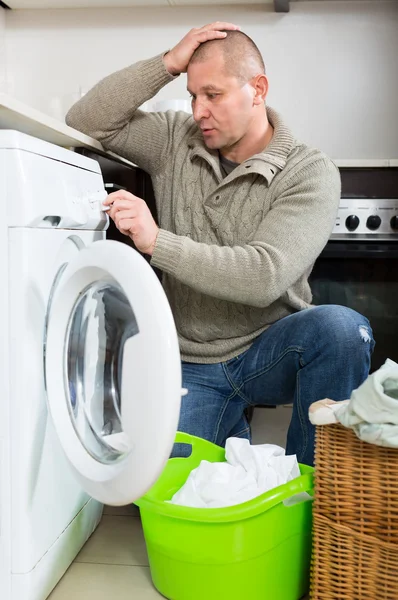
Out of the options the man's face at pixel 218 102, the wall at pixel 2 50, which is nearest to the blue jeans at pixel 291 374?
the man's face at pixel 218 102

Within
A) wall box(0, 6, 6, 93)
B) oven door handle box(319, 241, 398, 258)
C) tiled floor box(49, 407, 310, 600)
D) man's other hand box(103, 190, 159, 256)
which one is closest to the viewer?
tiled floor box(49, 407, 310, 600)

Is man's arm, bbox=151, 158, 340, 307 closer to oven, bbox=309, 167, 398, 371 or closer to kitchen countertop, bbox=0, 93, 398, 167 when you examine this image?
kitchen countertop, bbox=0, 93, 398, 167

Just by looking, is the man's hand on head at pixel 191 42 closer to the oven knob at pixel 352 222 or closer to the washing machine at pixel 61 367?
the washing machine at pixel 61 367

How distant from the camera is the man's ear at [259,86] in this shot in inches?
70.9

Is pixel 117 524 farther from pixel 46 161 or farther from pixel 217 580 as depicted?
pixel 46 161

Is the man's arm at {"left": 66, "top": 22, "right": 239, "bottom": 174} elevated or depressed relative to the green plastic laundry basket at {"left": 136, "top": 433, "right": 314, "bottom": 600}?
elevated

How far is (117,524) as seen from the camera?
1.68 metres

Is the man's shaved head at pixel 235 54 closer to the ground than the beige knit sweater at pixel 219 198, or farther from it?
farther from it

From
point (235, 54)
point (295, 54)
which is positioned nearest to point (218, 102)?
point (235, 54)

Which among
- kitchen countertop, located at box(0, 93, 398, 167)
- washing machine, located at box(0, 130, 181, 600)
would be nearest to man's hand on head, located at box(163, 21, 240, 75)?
kitchen countertop, located at box(0, 93, 398, 167)

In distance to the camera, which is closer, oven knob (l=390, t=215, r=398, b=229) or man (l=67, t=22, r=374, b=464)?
man (l=67, t=22, r=374, b=464)

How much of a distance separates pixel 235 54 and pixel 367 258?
853mm

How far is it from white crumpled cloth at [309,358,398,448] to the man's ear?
35.6 inches

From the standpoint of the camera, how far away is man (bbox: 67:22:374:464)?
1.61 m
